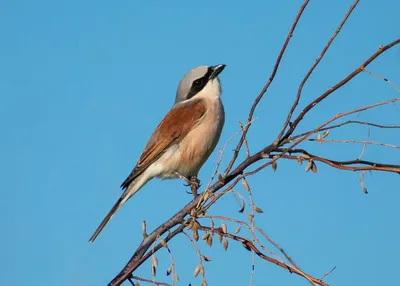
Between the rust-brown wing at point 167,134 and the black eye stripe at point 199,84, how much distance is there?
354mm

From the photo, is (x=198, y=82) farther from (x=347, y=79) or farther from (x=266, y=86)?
(x=347, y=79)

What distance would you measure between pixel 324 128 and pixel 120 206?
272 cm

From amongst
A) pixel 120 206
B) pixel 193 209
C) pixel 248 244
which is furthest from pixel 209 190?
pixel 120 206

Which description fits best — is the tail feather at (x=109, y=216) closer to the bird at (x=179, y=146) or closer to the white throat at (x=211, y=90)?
the bird at (x=179, y=146)

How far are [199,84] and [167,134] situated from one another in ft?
2.37

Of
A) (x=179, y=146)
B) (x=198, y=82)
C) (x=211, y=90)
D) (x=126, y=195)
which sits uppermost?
(x=198, y=82)

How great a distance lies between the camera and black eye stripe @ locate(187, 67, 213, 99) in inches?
222

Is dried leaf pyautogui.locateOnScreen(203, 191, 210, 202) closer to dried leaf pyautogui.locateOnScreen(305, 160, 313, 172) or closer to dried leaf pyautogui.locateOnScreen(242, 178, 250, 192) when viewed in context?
dried leaf pyautogui.locateOnScreen(242, 178, 250, 192)

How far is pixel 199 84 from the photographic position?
18.6 ft

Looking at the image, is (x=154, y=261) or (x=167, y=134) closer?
(x=154, y=261)

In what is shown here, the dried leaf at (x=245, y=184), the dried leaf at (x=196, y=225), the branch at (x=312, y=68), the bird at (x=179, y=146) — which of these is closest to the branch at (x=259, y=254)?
the dried leaf at (x=196, y=225)

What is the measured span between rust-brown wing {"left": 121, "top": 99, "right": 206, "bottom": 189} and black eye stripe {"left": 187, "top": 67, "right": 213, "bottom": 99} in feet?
1.16

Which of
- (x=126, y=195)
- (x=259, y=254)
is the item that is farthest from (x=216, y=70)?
(x=259, y=254)

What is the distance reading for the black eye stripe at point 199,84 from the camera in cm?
564
